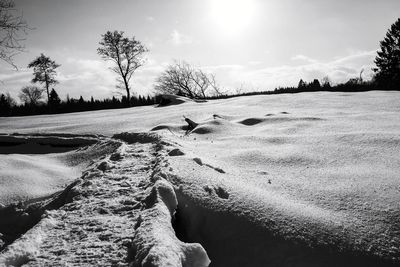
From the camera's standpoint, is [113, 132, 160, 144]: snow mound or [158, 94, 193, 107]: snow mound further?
[158, 94, 193, 107]: snow mound

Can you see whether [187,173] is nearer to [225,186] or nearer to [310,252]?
[225,186]

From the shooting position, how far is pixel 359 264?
3.73 ft

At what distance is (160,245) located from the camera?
1.11 m

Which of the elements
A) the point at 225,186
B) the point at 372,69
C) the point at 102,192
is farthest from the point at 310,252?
the point at 372,69

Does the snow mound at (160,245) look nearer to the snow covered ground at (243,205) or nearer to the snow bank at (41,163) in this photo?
the snow covered ground at (243,205)

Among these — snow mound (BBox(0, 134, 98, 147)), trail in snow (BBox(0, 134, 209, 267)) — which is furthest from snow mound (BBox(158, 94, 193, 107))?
trail in snow (BBox(0, 134, 209, 267))

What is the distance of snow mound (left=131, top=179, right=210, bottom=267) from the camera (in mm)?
1045

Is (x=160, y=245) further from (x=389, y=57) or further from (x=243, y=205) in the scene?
(x=389, y=57)

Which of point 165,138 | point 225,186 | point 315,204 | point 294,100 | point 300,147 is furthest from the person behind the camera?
point 294,100

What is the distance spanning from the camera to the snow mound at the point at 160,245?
1.04m

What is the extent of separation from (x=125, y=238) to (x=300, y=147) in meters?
1.88

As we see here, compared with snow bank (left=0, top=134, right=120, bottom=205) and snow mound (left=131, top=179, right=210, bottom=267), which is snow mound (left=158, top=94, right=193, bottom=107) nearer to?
snow bank (left=0, top=134, right=120, bottom=205)

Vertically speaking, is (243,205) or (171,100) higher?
(171,100)

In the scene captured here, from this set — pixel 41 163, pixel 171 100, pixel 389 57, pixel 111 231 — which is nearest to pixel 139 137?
A: pixel 41 163
